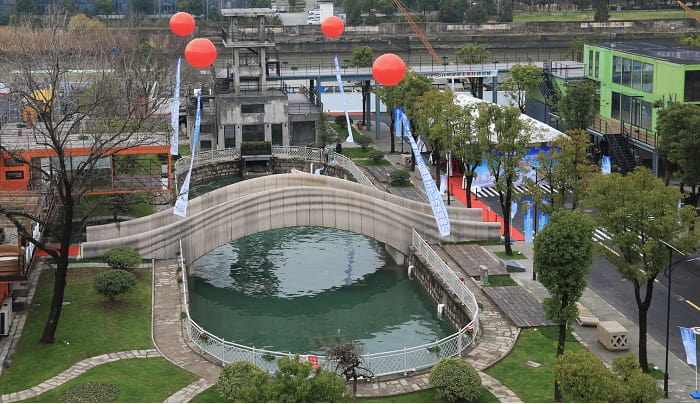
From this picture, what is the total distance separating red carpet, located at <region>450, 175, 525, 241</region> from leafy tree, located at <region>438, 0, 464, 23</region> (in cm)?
7538

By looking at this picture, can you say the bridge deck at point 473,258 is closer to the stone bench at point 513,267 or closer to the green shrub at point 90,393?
the stone bench at point 513,267

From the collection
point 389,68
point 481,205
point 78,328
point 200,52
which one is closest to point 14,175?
point 78,328

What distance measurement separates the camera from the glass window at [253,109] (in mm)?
77312

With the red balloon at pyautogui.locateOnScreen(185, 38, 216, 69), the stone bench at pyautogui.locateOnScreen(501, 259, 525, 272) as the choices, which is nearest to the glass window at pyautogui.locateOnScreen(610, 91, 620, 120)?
the red balloon at pyautogui.locateOnScreen(185, 38, 216, 69)

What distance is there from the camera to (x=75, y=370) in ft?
113

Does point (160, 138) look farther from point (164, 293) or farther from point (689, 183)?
point (689, 183)

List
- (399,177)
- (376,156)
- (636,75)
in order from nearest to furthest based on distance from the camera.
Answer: (399,177)
(636,75)
(376,156)

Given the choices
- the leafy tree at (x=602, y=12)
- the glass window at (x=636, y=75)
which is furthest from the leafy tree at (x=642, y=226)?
the leafy tree at (x=602, y=12)

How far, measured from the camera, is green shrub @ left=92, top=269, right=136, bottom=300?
40.3 metres

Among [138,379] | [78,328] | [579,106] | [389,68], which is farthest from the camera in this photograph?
[579,106]

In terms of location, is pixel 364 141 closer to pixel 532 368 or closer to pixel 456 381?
pixel 532 368

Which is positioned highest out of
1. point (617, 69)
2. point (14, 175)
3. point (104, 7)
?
point (104, 7)

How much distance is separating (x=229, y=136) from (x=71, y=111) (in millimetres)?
18949

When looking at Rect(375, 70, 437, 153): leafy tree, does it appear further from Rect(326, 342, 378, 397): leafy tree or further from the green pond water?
Rect(326, 342, 378, 397): leafy tree
